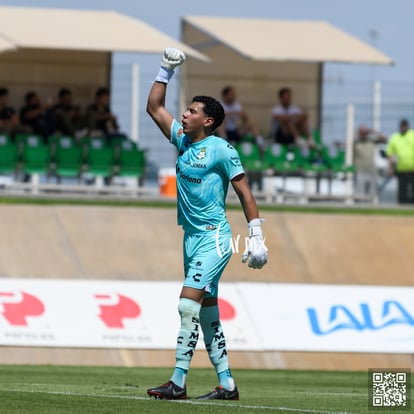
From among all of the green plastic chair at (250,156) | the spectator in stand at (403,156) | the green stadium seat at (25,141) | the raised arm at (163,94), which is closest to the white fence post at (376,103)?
the spectator in stand at (403,156)

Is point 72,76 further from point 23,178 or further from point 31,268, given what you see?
point 31,268

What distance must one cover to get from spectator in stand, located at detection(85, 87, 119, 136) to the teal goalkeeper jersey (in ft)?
57.8

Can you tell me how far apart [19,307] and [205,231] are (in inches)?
309

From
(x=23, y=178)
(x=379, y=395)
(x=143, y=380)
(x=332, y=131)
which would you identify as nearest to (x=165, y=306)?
(x=143, y=380)

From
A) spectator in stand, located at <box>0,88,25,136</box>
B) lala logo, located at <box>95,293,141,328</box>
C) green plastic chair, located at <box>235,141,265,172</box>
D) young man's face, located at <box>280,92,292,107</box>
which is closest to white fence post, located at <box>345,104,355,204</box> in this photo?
young man's face, located at <box>280,92,292,107</box>

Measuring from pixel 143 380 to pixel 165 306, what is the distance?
3.90 metres

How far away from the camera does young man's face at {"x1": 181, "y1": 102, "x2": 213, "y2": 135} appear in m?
11.8

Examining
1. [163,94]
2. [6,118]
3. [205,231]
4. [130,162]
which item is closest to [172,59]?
[163,94]

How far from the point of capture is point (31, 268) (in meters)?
24.0

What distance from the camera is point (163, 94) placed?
12195 millimetres

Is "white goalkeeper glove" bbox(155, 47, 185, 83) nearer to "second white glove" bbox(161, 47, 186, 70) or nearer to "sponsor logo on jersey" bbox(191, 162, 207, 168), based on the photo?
"second white glove" bbox(161, 47, 186, 70)

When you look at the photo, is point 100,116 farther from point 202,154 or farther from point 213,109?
point 202,154

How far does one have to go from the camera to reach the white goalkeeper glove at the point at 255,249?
38.1 ft

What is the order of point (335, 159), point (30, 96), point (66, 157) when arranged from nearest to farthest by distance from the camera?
1. point (66, 157)
2. point (30, 96)
3. point (335, 159)
